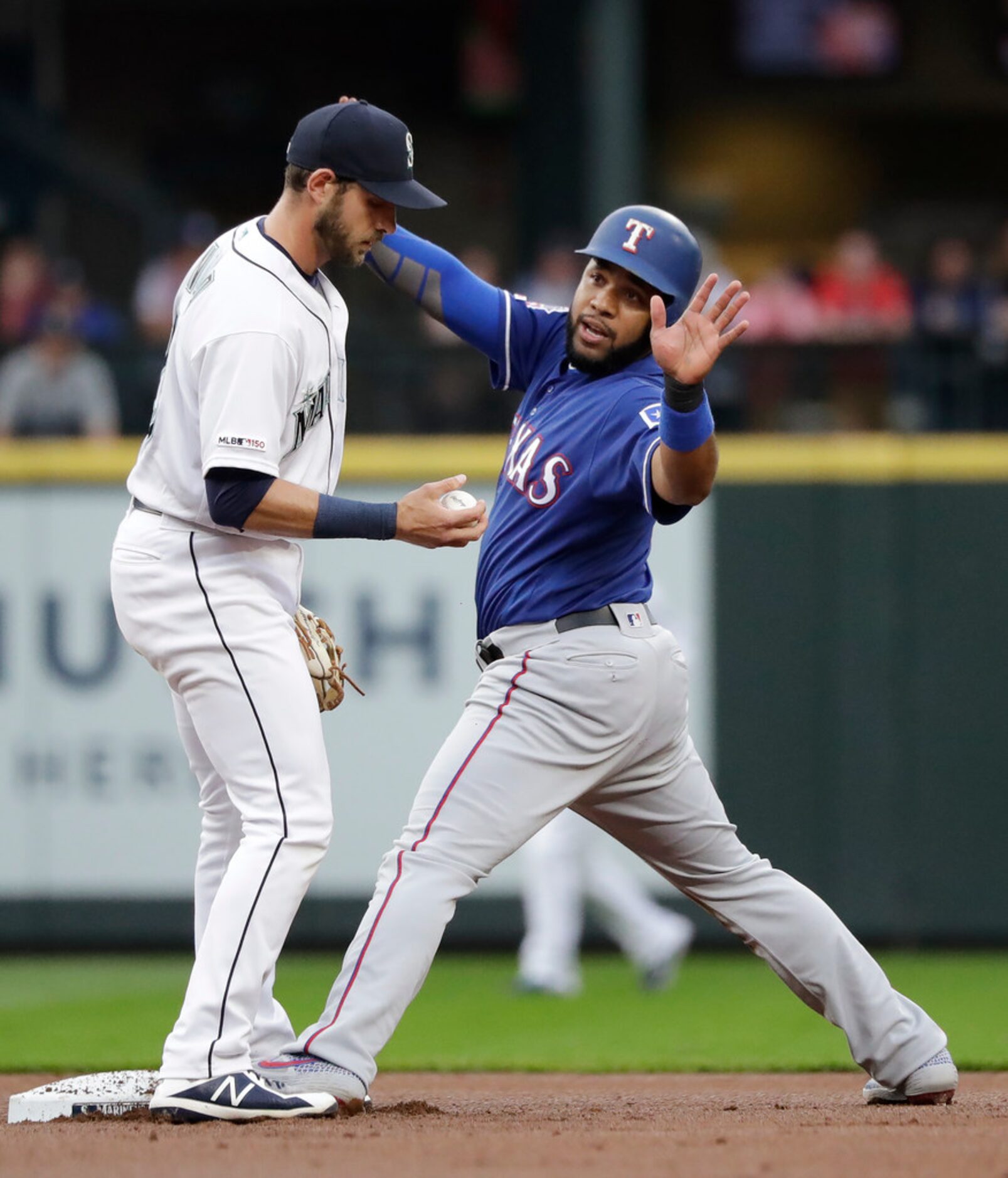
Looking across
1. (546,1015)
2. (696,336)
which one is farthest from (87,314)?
(696,336)

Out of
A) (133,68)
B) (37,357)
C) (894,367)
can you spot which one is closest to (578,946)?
(894,367)

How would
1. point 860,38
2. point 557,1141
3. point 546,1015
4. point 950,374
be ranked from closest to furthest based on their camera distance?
point 557,1141, point 546,1015, point 950,374, point 860,38

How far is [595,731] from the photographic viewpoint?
422cm

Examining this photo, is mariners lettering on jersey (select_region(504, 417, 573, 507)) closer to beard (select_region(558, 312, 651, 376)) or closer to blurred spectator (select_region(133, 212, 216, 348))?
beard (select_region(558, 312, 651, 376))

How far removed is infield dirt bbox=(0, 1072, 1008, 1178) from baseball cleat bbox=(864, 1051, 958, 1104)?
1.5 inches

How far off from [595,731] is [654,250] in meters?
1.09

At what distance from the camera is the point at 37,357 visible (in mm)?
9070

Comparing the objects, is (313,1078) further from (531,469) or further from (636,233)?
(636,233)

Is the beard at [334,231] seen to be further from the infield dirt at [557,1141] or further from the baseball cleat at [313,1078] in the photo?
the infield dirt at [557,1141]

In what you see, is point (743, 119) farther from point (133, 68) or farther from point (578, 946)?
point (578, 946)

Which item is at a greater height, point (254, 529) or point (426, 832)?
point (254, 529)

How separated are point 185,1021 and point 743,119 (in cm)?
1333

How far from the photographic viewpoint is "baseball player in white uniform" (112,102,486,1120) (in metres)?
3.92

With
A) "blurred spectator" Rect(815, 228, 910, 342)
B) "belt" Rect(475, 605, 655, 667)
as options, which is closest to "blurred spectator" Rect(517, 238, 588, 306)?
"blurred spectator" Rect(815, 228, 910, 342)
